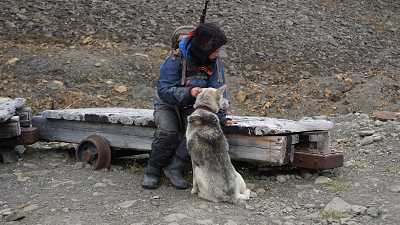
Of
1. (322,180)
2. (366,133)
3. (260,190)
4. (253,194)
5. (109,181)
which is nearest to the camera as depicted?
(253,194)

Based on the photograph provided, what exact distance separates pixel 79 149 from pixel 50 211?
168 cm

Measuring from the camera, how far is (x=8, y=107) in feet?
21.0

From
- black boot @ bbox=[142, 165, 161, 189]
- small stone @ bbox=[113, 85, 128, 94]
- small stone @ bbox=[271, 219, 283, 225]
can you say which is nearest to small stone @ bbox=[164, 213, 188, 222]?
small stone @ bbox=[271, 219, 283, 225]

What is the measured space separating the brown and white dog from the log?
235cm

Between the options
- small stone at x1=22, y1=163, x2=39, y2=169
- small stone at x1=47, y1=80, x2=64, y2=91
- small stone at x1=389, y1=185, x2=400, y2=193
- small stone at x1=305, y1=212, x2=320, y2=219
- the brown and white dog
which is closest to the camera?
small stone at x1=305, y1=212, x2=320, y2=219

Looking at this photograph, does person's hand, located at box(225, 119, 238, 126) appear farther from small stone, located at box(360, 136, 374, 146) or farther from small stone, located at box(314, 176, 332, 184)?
small stone, located at box(360, 136, 374, 146)

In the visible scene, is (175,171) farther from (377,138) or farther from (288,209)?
(377,138)

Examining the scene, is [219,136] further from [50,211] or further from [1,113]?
[1,113]

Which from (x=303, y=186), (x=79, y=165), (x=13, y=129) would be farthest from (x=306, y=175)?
(x=13, y=129)

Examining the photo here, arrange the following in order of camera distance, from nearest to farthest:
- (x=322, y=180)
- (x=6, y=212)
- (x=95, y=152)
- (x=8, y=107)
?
(x=6, y=212) < (x=322, y=180) < (x=95, y=152) < (x=8, y=107)

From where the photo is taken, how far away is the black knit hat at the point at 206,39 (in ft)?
17.0

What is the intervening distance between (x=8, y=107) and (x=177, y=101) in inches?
91.8

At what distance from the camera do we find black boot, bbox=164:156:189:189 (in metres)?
5.41

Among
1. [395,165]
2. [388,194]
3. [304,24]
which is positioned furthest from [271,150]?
[304,24]
